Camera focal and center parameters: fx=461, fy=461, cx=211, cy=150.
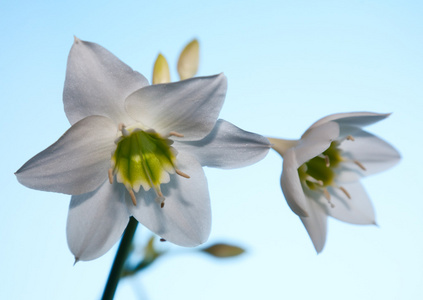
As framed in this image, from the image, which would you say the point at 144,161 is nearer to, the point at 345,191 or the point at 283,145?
the point at 283,145

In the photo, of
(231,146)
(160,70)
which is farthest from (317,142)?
(160,70)

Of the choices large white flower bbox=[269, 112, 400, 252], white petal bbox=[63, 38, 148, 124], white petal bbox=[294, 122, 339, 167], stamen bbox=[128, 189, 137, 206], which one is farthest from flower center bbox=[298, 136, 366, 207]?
white petal bbox=[63, 38, 148, 124]

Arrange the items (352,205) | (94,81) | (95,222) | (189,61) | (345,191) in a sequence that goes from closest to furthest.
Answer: (94,81) < (95,222) < (189,61) < (345,191) < (352,205)

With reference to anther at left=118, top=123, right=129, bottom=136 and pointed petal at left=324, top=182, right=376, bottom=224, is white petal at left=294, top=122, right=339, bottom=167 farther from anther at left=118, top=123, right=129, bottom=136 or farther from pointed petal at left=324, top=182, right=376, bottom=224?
anther at left=118, top=123, right=129, bottom=136

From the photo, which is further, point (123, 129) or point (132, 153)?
point (132, 153)

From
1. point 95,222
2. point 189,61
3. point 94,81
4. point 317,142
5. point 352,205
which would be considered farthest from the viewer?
point 352,205

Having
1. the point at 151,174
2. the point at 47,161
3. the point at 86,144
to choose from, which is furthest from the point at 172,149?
the point at 47,161

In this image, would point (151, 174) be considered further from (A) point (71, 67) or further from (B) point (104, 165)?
(A) point (71, 67)

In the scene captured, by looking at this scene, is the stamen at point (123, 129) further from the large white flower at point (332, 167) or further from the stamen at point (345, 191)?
the stamen at point (345, 191)
